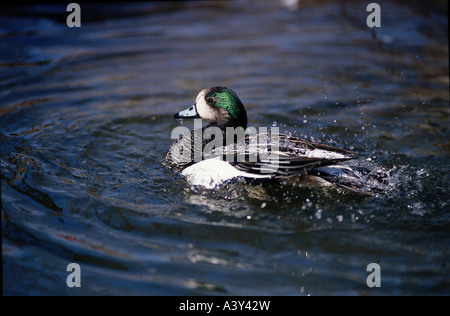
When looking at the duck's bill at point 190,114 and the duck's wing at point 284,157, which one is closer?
the duck's wing at point 284,157

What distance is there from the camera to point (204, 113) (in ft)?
16.1

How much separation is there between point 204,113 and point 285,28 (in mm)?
4897

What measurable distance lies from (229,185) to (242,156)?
26cm

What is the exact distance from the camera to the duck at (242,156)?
167 inches

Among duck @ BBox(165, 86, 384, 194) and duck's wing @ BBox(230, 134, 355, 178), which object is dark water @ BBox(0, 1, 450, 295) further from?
duck's wing @ BBox(230, 134, 355, 178)

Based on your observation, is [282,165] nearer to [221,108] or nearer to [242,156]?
[242,156]

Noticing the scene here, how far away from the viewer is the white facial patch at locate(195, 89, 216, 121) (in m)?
4.87

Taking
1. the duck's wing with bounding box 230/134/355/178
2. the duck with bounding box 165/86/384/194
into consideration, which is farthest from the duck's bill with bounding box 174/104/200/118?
the duck's wing with bounding box 230/134/355/178

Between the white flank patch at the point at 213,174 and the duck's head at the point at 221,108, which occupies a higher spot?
the duck's head at the point at 221,108

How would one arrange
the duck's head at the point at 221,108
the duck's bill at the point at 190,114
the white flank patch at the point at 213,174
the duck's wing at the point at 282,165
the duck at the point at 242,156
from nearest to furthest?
the duck's wing at the point at 282,165, the duck at the point at 242,156, the white flank patch at the point at 213,174, the duck's head at the point at 221,108, the duck's bill at the point at 190,114

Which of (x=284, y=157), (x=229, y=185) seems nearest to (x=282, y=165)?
(x=284, y=157)

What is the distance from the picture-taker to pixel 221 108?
15.8 ft

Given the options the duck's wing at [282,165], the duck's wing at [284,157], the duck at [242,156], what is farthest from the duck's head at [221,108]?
the duck's wing at [282,165]

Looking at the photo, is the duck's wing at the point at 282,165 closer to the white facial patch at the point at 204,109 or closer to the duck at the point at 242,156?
the duck at the point at 242,156
